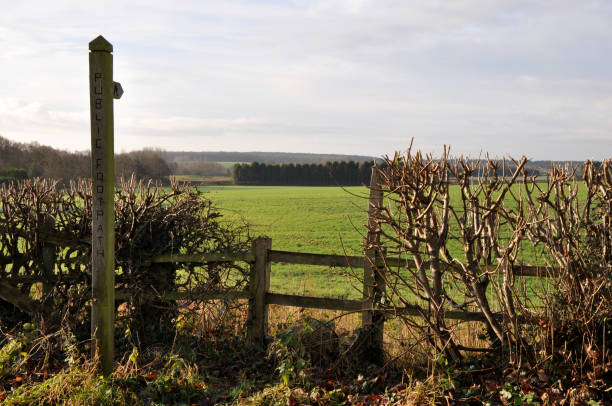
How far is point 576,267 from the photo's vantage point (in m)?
4.61

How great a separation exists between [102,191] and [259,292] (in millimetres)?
1993

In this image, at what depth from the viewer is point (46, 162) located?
58219mm

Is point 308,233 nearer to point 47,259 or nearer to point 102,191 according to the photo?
point 47,259

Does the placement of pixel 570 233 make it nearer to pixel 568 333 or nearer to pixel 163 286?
pixel 568 333

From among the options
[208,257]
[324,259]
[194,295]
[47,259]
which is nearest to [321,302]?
[324,259]

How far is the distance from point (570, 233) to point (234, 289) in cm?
357

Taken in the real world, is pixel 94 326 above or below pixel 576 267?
below

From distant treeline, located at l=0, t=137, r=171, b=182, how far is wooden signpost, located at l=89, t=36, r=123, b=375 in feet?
148

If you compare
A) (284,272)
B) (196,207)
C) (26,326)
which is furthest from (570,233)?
(284,272)

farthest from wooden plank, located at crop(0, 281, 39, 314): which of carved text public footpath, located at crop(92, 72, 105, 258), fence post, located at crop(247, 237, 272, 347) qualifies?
fence post, located at crop(247, 237, 272, 347)

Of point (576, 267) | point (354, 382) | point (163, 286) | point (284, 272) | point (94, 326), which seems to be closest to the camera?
point (576, 267)

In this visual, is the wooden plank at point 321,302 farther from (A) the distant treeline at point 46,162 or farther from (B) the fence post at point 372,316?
(A) the distant treeline at point 46,162

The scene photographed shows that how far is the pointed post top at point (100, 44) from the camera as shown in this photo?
5.17 m

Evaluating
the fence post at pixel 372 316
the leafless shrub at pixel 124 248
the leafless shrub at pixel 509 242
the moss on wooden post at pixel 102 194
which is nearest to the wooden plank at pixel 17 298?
the leafless shrub at pixel 124 248
